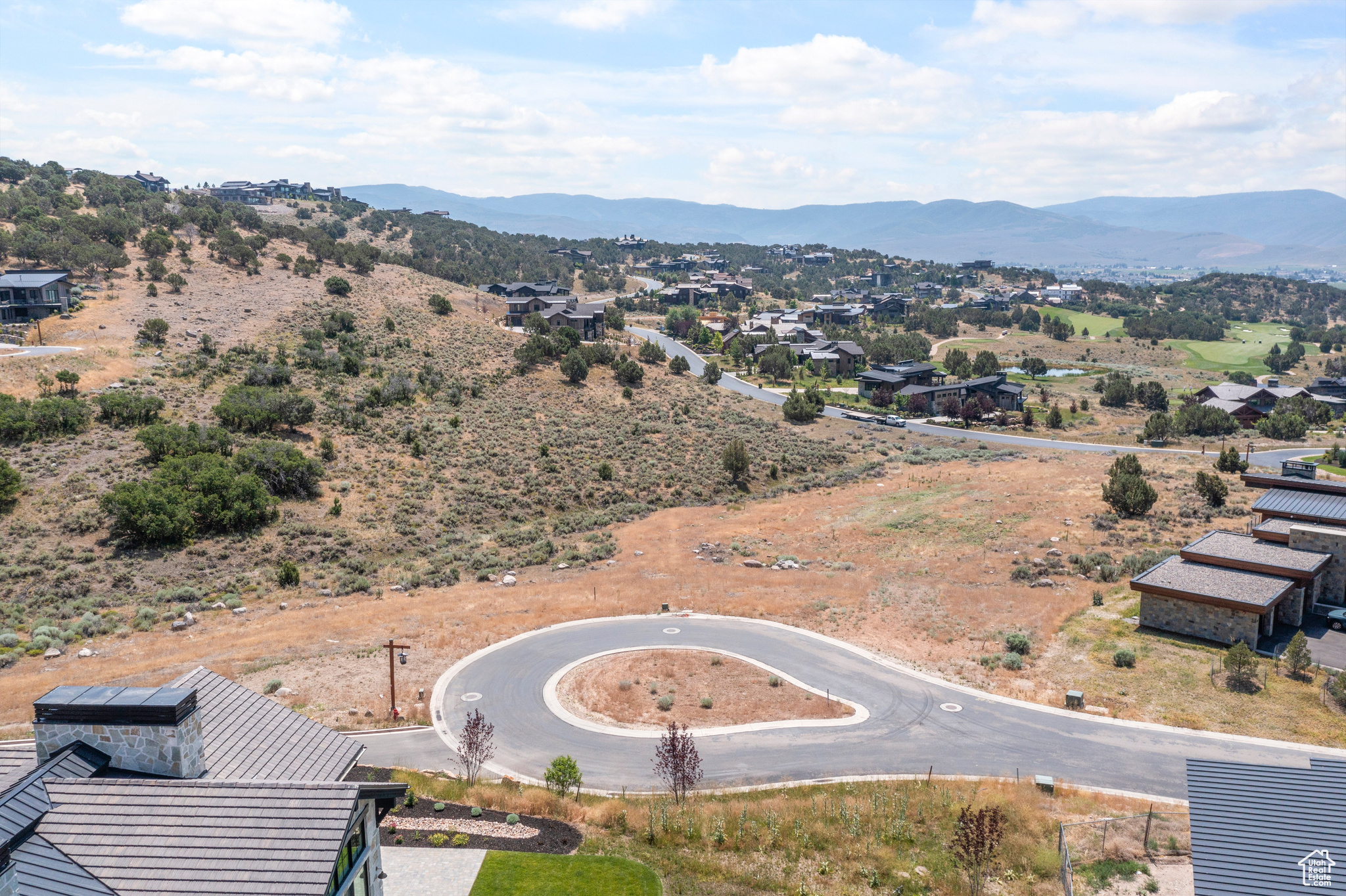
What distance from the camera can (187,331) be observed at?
250ft

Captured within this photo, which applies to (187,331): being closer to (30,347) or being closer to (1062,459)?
(30,347)

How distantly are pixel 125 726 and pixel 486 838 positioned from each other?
10609mm

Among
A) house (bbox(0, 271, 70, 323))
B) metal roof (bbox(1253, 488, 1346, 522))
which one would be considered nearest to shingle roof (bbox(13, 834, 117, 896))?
metal roof (bbox(1253, 488, 1346, 522))

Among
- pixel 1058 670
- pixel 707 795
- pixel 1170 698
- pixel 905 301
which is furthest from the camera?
pixel 905 301

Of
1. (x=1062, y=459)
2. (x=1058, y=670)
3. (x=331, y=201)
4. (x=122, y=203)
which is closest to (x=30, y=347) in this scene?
(x=122, y=203)

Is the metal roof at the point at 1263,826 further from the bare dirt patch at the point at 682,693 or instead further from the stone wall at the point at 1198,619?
the stone wall at the point at 1198,619

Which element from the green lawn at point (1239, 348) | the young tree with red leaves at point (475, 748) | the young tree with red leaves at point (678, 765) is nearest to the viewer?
the young tree with red leaves at point (678, 765)

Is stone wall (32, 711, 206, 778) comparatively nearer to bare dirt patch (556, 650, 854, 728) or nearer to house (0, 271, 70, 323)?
bare dirt patch (556, 650, 854, 728)

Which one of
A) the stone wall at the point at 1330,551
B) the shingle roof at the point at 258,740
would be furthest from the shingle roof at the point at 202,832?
the stone wall at the point at 1330,551

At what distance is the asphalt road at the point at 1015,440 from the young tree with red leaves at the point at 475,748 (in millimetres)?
69944

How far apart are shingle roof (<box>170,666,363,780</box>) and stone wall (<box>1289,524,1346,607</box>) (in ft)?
141

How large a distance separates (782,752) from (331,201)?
194908 mm

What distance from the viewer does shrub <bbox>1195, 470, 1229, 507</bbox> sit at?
52094 millimetres

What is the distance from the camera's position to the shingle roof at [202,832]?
12.6m
